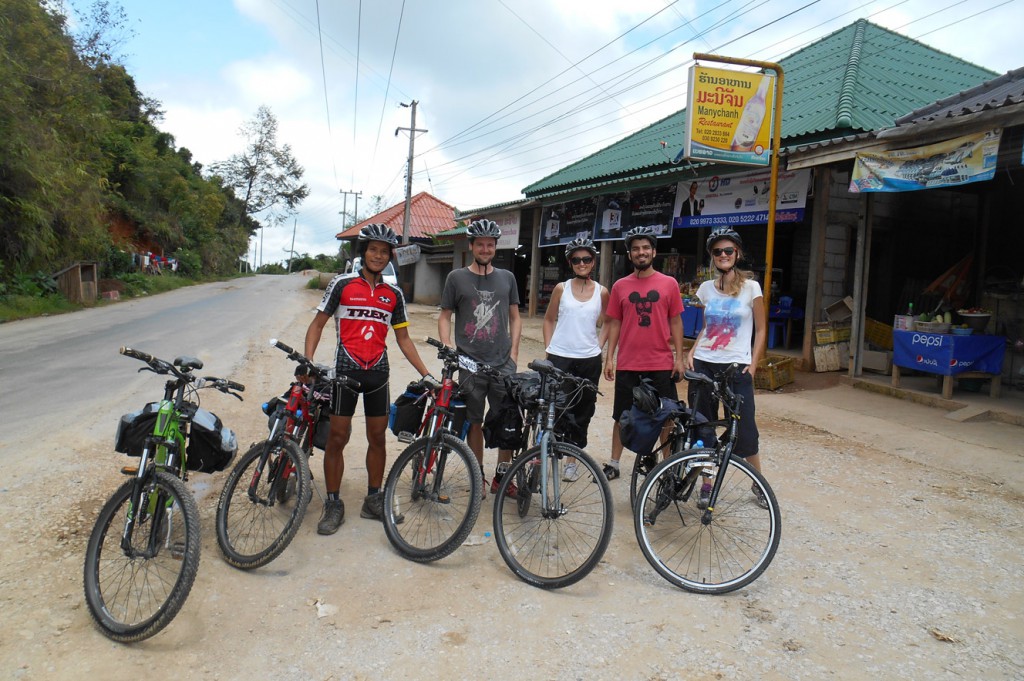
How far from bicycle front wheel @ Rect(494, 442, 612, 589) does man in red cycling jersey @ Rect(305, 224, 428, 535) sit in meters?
0.98

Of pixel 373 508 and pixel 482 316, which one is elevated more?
pixel 482 316

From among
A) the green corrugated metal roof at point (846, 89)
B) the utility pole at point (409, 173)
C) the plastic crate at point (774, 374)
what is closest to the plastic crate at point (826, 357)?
the plastic crate at point (774, 374)

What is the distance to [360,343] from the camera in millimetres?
4086

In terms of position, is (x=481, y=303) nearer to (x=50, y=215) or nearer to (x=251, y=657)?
(x=251, y=657)

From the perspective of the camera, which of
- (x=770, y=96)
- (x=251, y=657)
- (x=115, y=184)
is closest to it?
(x=251, y=657)

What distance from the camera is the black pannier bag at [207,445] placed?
3453 mm

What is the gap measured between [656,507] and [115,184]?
3547 centimetres

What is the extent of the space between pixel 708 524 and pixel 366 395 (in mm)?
2149

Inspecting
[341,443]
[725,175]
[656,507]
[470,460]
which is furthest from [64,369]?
[725,175]

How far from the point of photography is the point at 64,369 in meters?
9.42

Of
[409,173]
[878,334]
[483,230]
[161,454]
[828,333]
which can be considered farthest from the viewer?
[409,173]

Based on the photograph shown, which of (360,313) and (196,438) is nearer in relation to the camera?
(196,438)

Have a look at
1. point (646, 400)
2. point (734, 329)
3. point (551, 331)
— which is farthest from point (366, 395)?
point (734, 329)

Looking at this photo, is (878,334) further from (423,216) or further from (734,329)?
(423,216)
